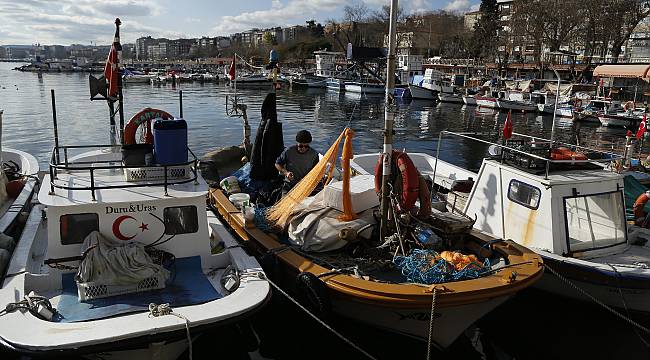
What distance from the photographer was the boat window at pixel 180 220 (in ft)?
25.4

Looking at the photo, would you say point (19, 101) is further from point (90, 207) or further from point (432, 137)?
point (90, 207)

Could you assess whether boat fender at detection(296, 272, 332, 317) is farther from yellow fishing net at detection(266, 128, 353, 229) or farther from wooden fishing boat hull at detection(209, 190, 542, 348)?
yellow fishing net at detection(266, 128, 353, 229)

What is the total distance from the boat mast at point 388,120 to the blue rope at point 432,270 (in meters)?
0.90

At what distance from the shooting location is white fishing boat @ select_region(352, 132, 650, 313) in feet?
28.1

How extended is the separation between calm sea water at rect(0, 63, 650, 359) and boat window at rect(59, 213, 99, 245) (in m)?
2.41

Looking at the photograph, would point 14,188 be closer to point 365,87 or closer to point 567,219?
point 567,219

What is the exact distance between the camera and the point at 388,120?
786 cm

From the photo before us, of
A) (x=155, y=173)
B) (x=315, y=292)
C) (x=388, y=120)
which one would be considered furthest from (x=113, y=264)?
(x=388, y=120)

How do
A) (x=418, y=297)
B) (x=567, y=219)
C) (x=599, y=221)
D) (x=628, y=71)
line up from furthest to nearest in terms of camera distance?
(x=628, y=71)
(x=599, y=221)
(x=567, y=219)
(x=418, y=297)

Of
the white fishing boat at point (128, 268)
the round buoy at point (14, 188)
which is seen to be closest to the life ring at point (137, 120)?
the white fishing boat at point (128, 268)

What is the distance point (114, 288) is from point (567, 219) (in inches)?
296

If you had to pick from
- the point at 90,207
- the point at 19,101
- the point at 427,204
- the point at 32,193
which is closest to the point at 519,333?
the point at 427,204

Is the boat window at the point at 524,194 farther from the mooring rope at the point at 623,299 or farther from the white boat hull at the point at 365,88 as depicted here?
the white boat hull at the point at 365,88

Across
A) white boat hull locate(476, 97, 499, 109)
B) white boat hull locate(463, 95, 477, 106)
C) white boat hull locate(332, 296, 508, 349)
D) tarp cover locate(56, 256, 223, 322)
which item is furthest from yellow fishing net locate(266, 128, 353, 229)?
white boat hull locate(463, 95, 477, 106)
